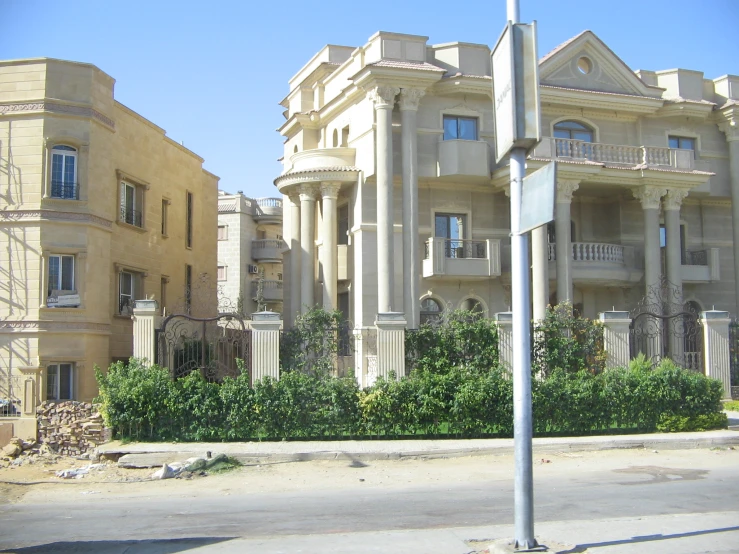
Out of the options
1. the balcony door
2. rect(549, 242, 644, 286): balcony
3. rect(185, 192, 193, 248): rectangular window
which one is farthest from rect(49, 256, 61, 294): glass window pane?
rect(549, 242, 644, 286): balcony

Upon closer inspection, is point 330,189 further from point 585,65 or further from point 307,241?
point 585,65

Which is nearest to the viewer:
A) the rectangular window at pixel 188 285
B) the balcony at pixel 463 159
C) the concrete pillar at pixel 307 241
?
the balcony at pixel 463 159

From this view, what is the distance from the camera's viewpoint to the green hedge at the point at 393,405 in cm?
1580

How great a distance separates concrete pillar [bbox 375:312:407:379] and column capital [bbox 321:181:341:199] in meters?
12.1

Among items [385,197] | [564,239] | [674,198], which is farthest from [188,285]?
[674,198]

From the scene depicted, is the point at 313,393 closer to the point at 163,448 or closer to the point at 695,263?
the point at 163,448

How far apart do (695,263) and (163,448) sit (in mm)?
24384

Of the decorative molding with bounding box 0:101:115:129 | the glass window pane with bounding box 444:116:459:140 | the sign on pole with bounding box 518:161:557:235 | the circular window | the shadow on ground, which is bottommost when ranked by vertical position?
the shadow on ground

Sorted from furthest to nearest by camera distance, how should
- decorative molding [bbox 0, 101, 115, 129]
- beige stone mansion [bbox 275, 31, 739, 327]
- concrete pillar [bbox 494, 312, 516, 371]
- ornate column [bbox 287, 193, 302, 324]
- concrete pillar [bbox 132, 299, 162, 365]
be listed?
ornate column [bbox 287, 193, 302, 324], beige stone mansion [bbox 275, 31, 739, 327], decorative molding [bbox 0, 101, 115, 129], concrete pillar [bbox 494, 312, 516, 371], concrete pillar [bbox 132, 299, 162, 365]

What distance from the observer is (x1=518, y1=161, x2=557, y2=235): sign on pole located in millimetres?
7156

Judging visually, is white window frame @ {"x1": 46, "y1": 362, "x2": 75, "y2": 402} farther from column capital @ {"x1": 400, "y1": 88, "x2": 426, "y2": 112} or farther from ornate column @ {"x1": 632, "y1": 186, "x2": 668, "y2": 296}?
ornate column @ {"x1": 632, "y1": 186, "x2": 668, "y2": 296}

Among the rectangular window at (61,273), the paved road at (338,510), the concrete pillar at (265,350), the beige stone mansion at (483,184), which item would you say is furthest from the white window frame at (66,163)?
the paved road at (338,510)

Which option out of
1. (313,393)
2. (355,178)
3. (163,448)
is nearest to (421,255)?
(355,178)

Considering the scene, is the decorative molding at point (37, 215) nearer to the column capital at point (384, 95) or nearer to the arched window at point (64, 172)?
the arched window at point (64, 172)
